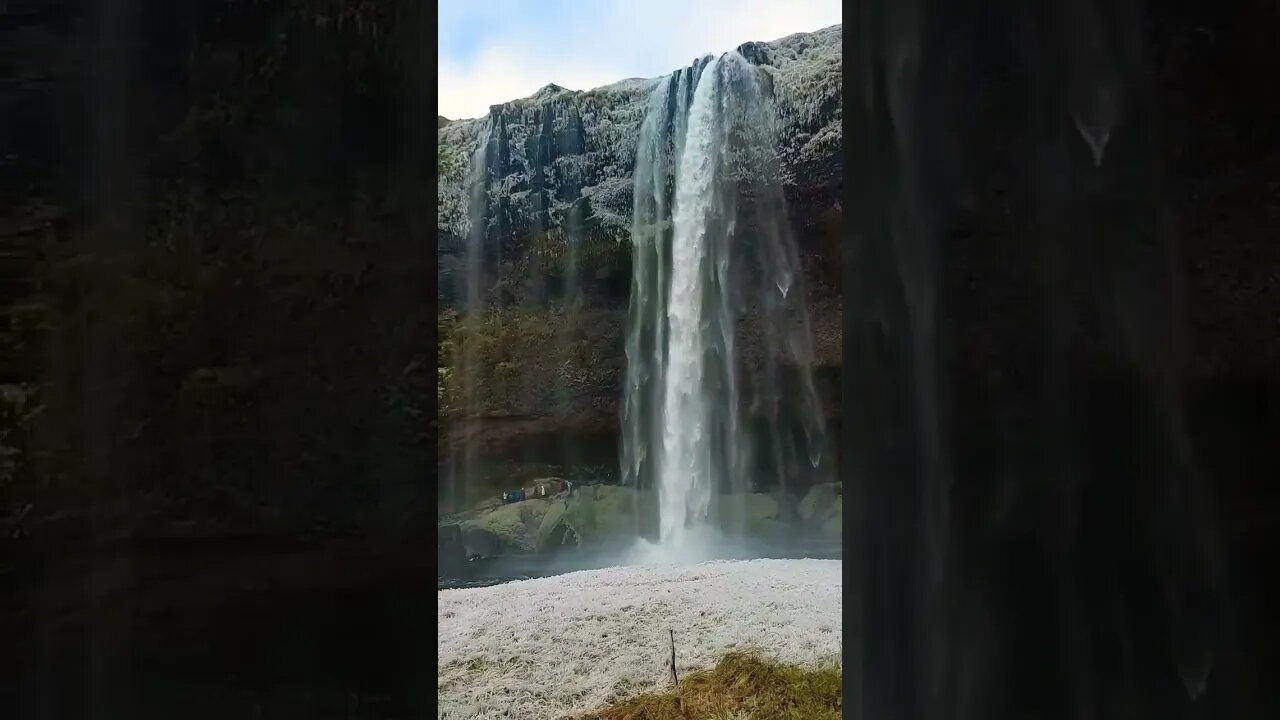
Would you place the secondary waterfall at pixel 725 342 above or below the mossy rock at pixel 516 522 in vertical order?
above

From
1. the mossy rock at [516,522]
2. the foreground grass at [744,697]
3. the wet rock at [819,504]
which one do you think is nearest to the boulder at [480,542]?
the mossy rock at [516,522]

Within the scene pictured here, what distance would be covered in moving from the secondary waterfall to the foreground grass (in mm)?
4887

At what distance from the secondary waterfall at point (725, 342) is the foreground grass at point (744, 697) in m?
4.89

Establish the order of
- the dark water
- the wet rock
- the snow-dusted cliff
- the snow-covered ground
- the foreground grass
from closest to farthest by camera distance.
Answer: the foreground grass, the snow-covered ground, the dark water, the wet rock, the snow-dusted cliff

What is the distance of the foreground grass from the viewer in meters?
5.00

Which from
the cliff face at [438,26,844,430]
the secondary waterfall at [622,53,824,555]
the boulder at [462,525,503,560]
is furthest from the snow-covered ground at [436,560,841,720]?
the cliff face at [438,26,844,430]

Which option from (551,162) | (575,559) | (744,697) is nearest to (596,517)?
(575,559)

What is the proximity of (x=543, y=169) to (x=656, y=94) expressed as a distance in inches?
86.3

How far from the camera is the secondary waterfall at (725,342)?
10.7 m

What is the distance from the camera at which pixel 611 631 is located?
21.3 feet

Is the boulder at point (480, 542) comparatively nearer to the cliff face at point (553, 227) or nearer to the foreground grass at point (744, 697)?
the cliff face at point (553, 227)

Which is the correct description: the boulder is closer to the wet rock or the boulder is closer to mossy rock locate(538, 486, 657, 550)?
mossy rock locate(538, 486, 657, 550)
